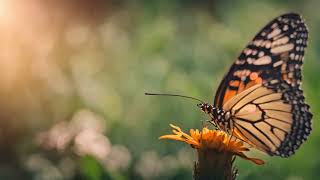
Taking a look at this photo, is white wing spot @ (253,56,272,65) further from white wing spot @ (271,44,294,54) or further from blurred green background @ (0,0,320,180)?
blurred green background @ (0,0,320,180)

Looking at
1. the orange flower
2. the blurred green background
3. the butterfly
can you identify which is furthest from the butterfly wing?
the blurred green background

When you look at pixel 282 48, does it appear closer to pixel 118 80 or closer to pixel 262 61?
pixel 262 61

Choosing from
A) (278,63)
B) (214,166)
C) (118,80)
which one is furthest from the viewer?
(118,80)

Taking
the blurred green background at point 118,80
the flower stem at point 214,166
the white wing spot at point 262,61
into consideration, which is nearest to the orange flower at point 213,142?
the flower stem at point 214,166

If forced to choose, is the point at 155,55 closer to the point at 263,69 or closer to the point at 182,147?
the point at 182,147

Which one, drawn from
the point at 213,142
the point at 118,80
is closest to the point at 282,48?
the point at 213,142

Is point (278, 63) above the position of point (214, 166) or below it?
above
